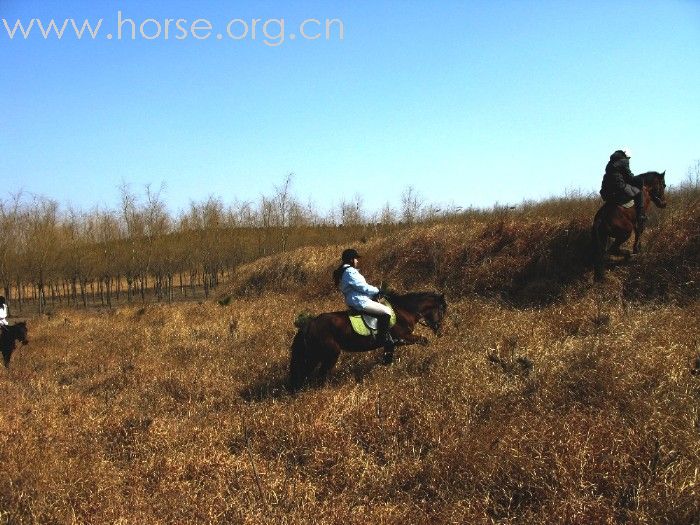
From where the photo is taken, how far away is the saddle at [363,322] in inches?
322

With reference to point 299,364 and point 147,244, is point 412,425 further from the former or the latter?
point 147,244

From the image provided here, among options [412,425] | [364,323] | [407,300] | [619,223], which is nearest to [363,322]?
[364,323]

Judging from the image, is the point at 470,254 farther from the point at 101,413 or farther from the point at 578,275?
the point at 101,413

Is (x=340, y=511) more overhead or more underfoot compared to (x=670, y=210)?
more underfoot

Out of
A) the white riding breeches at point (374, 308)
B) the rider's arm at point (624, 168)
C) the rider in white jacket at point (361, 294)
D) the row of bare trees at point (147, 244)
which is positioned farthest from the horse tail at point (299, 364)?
the row of bare trees at point (147, 244)

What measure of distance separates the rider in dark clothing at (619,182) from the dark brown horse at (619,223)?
0.54 ft

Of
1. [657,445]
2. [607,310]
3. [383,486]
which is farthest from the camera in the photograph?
[607,310]

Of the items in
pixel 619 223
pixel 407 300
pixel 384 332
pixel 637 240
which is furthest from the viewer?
pixel 637 240

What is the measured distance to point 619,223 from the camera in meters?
11.0

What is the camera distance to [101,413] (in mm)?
7785

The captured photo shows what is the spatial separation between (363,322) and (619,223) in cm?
642

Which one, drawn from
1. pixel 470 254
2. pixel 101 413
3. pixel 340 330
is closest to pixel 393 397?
pixel 340 330

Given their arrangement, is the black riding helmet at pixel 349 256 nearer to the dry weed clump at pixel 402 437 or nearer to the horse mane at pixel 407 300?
the horse mane at pixel 407 300

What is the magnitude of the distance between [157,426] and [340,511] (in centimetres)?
329
